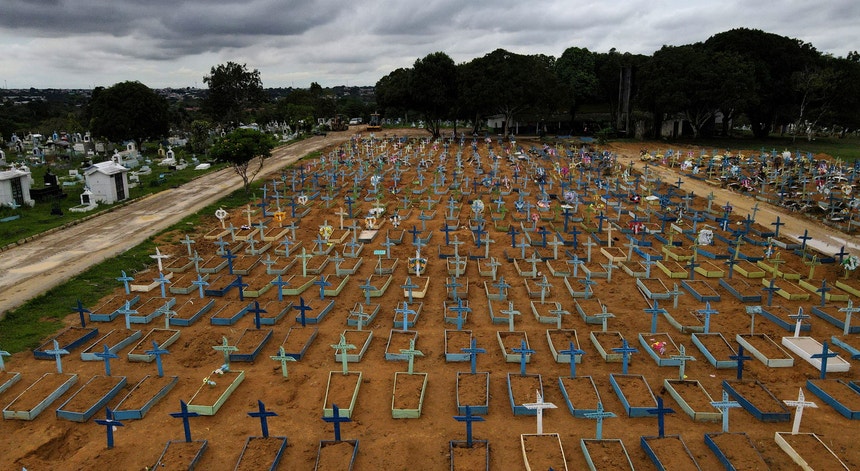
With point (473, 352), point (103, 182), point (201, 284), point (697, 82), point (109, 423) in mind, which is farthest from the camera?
point (697, 82)

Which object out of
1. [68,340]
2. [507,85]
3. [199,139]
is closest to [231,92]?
[199,139]

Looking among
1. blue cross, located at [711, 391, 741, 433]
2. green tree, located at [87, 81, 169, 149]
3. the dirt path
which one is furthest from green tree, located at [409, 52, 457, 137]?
blue cross, located at [711, 391, 741, 433]

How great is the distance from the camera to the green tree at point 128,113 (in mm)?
48781

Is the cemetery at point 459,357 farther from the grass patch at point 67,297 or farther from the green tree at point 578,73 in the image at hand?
the green tree at point 578,73

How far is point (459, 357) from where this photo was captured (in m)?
13.4

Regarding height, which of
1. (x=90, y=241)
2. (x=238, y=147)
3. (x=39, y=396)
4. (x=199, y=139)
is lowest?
(x=39, y=396)

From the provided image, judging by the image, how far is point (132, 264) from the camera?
20891 millimetres

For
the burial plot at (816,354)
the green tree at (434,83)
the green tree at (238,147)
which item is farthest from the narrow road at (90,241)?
the green tree at (434,83)

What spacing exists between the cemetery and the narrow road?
2.11m

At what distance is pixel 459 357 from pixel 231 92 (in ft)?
247

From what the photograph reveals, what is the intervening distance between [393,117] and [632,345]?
310 feet

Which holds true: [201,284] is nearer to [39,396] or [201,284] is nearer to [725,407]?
[39,396]

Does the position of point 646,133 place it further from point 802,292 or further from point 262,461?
point 262,461

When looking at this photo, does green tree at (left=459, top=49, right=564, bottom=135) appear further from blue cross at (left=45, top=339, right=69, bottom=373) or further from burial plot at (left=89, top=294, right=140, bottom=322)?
blue cross at (left=45, top=339, right=69, bottom=373)
